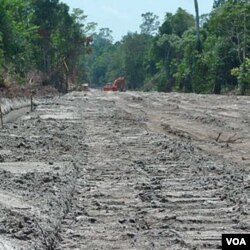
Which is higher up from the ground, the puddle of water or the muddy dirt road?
the puddle of water

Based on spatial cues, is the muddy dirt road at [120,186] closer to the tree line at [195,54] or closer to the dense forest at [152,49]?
the dense forest at [152,49]

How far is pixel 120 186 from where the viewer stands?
6863 millimetres

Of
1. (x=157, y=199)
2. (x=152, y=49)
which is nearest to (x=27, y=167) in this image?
(x=157, y=199)

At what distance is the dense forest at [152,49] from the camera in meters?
30.0

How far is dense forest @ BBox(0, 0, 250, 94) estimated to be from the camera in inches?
1179

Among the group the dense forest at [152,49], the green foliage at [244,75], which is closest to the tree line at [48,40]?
the dense forest at [152,49]

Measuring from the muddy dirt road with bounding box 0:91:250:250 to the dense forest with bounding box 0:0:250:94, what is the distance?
46.7 feet

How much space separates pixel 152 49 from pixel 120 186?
4085 cm

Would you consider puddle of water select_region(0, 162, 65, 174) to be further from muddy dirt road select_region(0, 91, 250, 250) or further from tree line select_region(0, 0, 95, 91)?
tree line select_region(0, 0, 95, 91)

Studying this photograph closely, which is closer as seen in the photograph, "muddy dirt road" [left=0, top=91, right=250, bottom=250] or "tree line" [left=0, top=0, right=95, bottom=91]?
"muddy dirt road" [left=0, top=91, right=250, bottom=250]

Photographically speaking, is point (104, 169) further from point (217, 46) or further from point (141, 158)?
point (217, 46)

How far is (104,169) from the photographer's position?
795cm

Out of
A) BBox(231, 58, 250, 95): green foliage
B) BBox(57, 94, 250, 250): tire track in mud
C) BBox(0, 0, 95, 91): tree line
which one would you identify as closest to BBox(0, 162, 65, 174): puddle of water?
BBox(57, 94, 250, 250): tire track in mud

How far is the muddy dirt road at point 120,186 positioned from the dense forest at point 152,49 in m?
14.2
